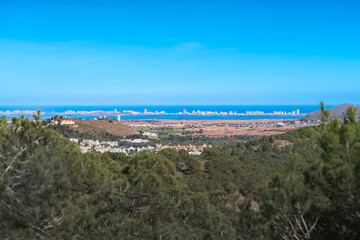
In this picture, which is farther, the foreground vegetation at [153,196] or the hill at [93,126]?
the hill at [93,126]

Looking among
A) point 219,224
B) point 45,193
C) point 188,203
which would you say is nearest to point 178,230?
point 188,203

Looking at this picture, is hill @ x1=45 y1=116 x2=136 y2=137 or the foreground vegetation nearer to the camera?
the foreground vegetation

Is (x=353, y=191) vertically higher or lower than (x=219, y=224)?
higher

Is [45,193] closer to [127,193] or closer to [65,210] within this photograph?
[65,210]

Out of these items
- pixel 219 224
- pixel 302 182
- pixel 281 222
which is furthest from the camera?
pixel 219 224

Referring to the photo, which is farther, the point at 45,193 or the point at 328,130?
the point at 45,193

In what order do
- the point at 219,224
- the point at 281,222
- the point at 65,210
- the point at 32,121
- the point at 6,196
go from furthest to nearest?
the point at 219,224
the point at 32,121
the point at 65,210
the point at 6,196
the point at 281,222

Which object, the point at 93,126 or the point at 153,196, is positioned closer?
the point at 153,196

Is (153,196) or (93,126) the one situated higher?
(153,196)
